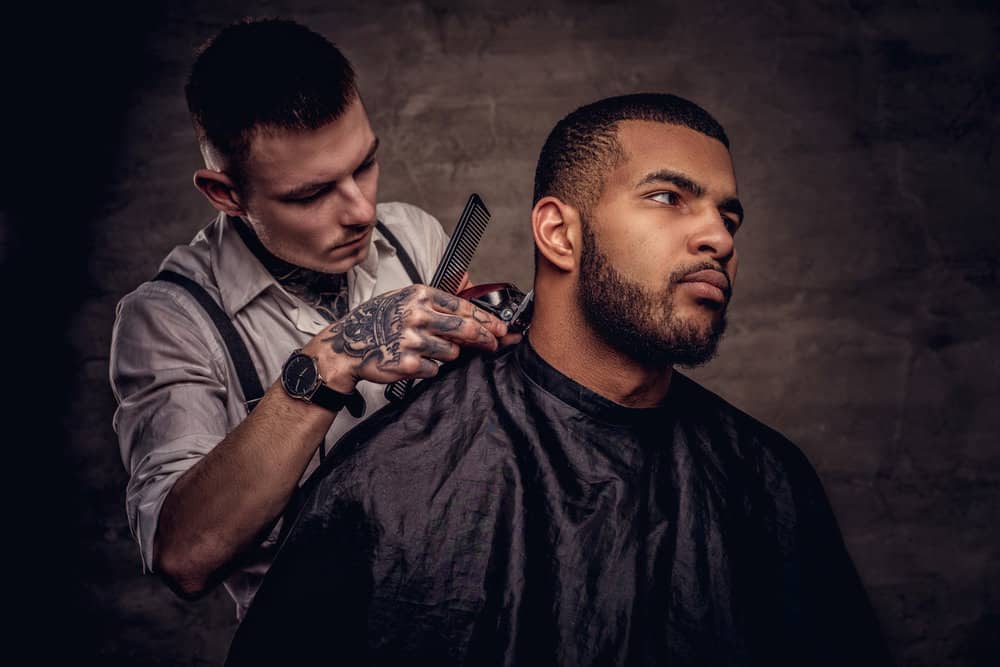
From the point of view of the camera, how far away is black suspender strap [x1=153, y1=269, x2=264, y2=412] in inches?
61.0

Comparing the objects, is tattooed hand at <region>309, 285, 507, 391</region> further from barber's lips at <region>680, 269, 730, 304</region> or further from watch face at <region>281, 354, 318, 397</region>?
barber's lips at <region>680, 269, 730, 304</region>

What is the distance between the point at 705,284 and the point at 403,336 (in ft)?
1.99

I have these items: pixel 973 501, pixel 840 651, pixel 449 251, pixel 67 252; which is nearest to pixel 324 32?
pixel 67 252

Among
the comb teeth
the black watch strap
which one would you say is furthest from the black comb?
the black watch strap

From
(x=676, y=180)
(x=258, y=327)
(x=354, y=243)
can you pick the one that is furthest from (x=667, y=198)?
(x=258, y=327)

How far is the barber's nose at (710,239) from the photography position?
130cm

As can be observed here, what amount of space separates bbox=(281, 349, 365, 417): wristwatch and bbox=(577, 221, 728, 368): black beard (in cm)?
56

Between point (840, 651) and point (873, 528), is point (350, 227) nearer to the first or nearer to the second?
point (840, 651)

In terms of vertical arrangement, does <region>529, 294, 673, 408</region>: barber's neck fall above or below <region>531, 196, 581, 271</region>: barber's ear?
below

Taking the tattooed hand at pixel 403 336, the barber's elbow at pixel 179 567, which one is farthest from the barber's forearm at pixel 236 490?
the tattooed hand at pixel 403 336

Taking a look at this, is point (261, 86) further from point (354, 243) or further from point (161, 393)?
point (161, 393)

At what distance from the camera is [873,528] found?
280 centimetres

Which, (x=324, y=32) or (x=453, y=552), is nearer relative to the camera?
(x=453, y=552)

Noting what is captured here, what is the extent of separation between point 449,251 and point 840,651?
1192 millimetres
